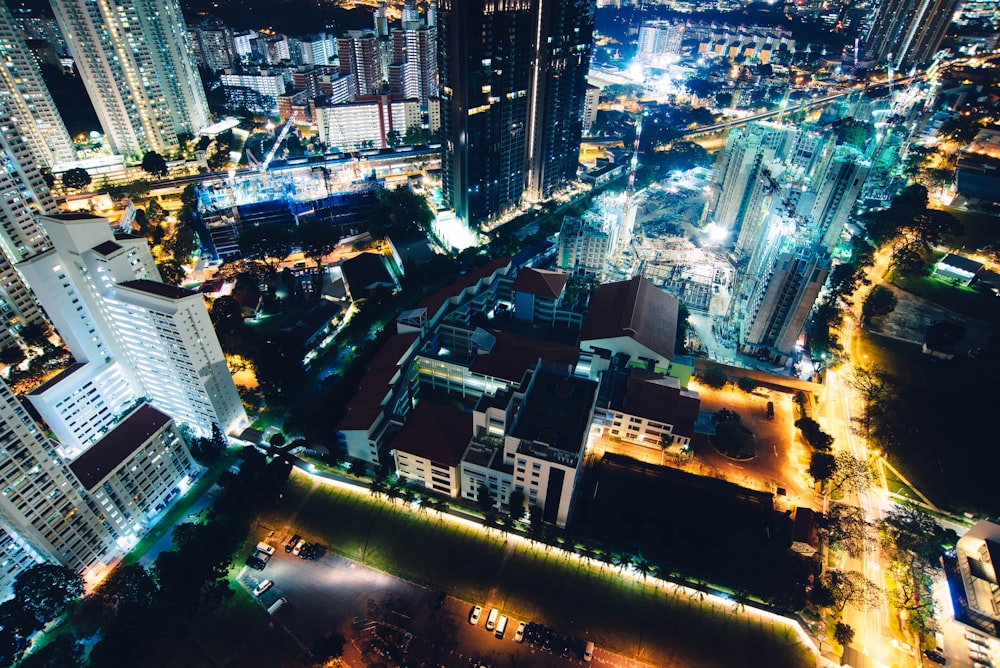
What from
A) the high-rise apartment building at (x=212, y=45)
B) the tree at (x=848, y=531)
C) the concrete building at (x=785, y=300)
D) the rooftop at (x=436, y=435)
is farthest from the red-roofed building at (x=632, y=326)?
the high-rise apartment building at (x=212, y=45)

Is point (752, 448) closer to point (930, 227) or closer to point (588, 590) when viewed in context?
point (588, 590)

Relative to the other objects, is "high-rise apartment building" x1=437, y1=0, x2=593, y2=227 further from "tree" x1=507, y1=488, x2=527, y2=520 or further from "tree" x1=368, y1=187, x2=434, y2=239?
"tree" x1=507, y1=488, x2=527, y2=520

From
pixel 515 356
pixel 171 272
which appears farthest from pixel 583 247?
pixel 171 272

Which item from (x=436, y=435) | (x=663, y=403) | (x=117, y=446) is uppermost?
(x=117, y=446)

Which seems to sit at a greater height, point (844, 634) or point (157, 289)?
point (157, 289)

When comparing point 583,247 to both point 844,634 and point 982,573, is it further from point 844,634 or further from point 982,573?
point 982,573

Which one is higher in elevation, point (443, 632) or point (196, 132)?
point (196, 132)

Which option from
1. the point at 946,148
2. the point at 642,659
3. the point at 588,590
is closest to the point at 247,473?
the point at 588,590
